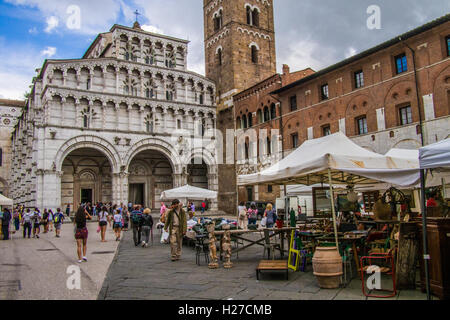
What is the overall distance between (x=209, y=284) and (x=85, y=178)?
28.8 m

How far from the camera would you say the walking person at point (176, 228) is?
9898 mm

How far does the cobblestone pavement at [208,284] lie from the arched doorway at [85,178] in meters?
24.6

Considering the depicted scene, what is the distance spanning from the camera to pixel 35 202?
2686cm

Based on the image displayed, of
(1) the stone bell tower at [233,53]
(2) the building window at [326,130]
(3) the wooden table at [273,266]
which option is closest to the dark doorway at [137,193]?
(1) the stone bell tower at [233,53]

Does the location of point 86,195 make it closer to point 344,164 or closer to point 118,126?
point 118,126

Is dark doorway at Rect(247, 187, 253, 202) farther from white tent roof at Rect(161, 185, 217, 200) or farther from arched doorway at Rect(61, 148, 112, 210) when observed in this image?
white tent roof at Rect(161, 185, 217, 200)

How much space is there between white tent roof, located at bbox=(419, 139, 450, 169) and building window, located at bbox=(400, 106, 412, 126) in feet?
50.3

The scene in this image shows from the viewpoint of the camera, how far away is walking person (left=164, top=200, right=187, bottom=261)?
9898 millimetres

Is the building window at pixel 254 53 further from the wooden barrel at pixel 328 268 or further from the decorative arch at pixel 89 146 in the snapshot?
the wooden barrel at pixel 328 268

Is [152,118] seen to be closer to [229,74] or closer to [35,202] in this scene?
[229,74]

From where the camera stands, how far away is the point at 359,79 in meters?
22.0

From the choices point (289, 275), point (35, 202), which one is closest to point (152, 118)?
point (35, 202)

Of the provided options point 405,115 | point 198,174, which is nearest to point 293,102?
point 405,115
